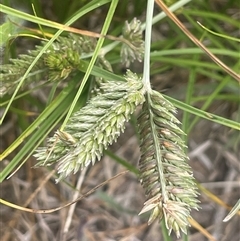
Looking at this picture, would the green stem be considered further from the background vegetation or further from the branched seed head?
the background vegetation

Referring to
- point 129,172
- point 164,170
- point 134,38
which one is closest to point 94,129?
point 164,170

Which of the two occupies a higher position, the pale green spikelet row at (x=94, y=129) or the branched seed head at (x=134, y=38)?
the branched seed head at (x=134, y=38)

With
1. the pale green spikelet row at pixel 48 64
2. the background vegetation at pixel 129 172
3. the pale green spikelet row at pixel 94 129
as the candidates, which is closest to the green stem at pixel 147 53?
the pale green spikelet row at pixel 94 129

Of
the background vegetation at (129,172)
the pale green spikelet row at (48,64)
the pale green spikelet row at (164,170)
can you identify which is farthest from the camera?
the background vegetation at (129,172)

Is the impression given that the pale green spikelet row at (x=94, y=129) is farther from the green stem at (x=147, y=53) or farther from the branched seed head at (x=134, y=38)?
the branched seed head at (x=134, y=38)

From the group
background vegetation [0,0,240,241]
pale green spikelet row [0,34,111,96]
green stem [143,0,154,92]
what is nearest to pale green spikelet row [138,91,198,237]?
green stem [143,0,154,92]

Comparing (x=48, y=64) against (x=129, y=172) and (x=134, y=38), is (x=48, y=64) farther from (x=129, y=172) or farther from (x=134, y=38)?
(x=129, y=172)
